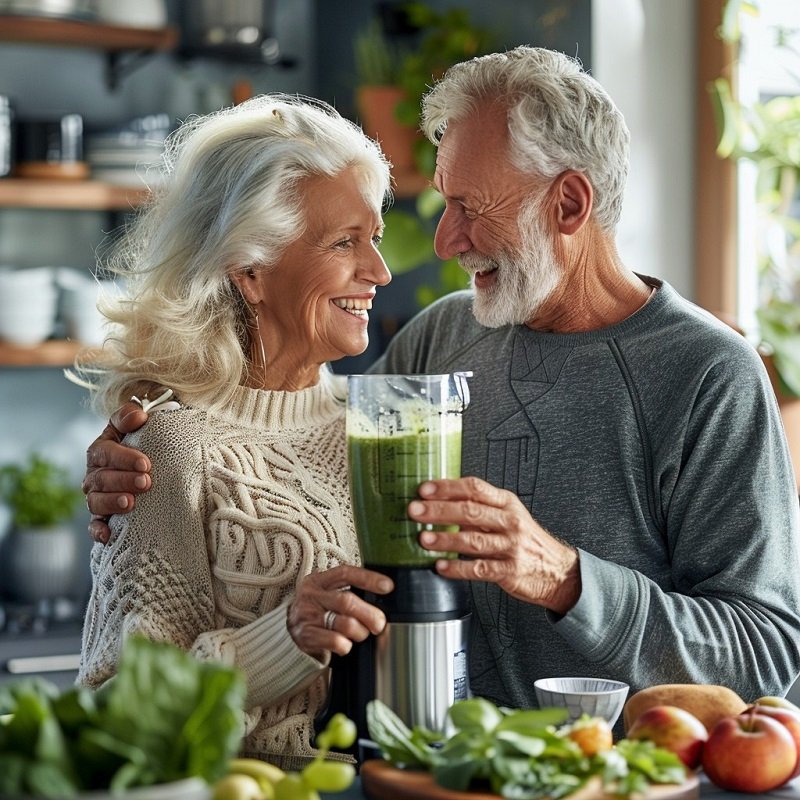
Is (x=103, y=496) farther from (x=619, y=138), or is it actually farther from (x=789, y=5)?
(x=789, y=5)

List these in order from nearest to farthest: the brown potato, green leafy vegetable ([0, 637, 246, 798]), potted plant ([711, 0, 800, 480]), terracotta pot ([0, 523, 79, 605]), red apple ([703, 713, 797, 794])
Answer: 1. green leafy vegetable ([0, 637, 246, 798])
2. red apple ([703, 713, 797, 794])
3. the brown potato
4. potted plant ([711, 0, 800, 480])
5. terracotta pot ([0, 523, 79, 605])

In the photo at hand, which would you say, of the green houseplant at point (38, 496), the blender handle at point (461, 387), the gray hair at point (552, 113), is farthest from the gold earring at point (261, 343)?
the green houseplant at point (38, 496)

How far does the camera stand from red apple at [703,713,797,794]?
1.30 meters

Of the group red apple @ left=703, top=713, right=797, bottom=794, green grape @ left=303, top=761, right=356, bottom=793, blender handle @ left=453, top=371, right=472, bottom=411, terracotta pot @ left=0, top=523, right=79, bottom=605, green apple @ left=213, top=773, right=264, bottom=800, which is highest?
blender handle @ left=453, top=371, right=472, bottom=411

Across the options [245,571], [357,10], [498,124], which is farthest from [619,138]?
[357,10]

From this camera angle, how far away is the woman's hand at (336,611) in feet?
4.74

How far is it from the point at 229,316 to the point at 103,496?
350 millimetres

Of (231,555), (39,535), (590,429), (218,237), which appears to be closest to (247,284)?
(218,237)

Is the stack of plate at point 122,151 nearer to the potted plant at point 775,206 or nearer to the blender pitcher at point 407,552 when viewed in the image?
the potted plant at point 775,206

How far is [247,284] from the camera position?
199 centimetres

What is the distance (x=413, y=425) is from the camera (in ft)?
4.78

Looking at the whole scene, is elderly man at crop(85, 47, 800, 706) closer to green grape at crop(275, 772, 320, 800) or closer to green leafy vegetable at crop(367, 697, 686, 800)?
green leafy vegetable at crop(367, 697, 686, 800)

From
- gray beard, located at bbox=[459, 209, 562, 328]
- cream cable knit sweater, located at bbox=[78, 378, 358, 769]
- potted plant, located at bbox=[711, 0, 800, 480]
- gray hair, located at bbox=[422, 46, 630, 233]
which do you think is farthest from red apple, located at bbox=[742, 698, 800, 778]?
potted plant, located at bbox=[711, 0, 800, 480]

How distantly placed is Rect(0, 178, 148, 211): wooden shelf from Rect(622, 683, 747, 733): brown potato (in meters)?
2.48
